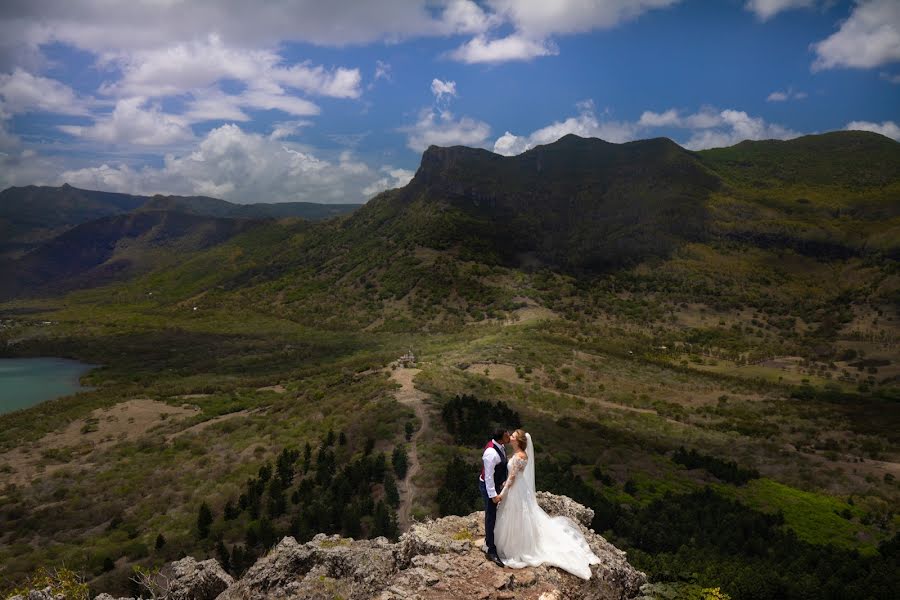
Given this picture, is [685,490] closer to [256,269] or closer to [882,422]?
[882,422]

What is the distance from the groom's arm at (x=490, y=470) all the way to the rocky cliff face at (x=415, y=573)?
1424 mm

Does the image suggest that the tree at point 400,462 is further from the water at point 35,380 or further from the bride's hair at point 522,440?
the water at point 35,380

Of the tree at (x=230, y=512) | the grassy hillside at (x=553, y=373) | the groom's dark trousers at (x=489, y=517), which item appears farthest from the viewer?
the tree at (x=230, y=512)

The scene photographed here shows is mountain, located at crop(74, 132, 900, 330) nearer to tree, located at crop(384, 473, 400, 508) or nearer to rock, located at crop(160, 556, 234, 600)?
tree, located at crop(384, 473, 400, 508)

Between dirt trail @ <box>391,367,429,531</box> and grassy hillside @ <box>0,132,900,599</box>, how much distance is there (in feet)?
1.57

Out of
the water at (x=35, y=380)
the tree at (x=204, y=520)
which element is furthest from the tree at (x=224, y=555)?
the water at (x=35, y=380)

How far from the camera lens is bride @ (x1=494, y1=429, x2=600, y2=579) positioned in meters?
9.11

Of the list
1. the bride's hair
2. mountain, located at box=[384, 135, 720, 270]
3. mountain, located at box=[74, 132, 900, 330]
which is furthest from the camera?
mountain, located at box=[384, 135, 720, 270]

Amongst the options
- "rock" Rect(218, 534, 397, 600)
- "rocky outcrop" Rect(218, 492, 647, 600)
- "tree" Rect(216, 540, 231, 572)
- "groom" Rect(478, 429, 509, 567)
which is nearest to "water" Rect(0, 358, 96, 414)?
"tree" Rect(216, 540, 231, 572)

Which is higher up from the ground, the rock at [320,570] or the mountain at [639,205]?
the mountain at [639,205]

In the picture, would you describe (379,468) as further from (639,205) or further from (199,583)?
(639,205)

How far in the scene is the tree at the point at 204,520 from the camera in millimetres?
25797

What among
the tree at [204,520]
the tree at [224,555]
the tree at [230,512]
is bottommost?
the tree at [204,520]

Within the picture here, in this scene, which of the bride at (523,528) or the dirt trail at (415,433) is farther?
the dirt trail at (415,433)
